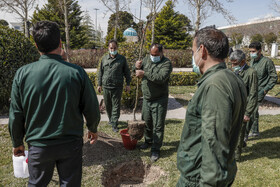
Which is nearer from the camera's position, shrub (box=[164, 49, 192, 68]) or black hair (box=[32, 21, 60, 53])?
black hair (box=[32, 21, 60, 53])

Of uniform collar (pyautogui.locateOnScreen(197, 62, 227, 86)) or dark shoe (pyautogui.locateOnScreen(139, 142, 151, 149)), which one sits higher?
uniform collar (pyautogui.locateOnScreen(197, 62, 227, 86))

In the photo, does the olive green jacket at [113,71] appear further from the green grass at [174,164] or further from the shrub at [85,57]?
the shrub at [85,57]

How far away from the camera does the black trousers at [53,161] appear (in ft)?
6.88

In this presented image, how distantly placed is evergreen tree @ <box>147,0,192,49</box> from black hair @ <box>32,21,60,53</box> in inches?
979

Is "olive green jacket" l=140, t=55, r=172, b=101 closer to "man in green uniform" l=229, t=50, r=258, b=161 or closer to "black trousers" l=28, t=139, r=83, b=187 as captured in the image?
"man in green uniform" l=229, t=50, r=258, b=161

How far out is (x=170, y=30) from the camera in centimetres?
2656

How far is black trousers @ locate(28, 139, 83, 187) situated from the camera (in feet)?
6.88

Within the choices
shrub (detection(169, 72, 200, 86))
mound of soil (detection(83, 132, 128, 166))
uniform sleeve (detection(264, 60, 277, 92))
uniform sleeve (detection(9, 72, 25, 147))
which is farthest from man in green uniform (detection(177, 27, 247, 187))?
shrub (detection(169, 72, 200, 86))

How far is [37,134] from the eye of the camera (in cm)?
208

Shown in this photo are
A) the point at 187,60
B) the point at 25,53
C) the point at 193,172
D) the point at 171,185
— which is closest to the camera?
the point at 193,172

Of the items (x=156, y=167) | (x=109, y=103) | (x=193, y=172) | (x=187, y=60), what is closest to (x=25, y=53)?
(x=109, y=103)

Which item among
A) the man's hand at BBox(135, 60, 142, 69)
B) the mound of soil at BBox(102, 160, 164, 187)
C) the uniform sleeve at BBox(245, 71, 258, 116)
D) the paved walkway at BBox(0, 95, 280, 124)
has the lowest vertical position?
the mound of soil at BBox(102, 160, 164, 187)

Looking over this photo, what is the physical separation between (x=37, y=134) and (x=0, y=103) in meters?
6.01

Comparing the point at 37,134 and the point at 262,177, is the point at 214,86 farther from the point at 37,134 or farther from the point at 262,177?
the point at 262,177
